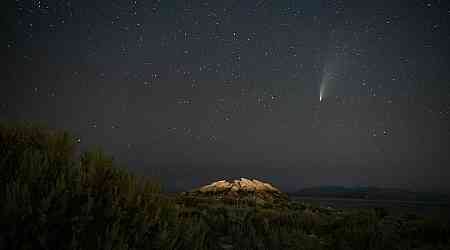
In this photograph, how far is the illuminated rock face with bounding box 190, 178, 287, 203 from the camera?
2561 cm

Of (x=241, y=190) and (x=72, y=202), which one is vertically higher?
(x=72, y=202)

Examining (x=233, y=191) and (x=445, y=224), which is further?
(x=233, y=191)

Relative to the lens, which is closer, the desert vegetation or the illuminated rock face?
the desert vegetation

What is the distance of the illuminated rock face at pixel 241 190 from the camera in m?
25.6

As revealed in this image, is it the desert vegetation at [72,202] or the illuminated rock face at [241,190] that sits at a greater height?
the desert vegetation at [72,202]

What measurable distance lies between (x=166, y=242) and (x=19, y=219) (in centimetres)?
130

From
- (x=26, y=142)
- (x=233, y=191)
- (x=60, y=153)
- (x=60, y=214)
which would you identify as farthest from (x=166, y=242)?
(x=233, y=191)

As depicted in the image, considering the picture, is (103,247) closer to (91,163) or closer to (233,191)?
(91,163)

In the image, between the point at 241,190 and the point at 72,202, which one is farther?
the point at 241,190

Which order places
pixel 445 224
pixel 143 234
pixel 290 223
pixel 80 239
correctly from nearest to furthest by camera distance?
pixel 80 239 < pixel 143 234 < pixel 445 224 < pixel 290 223

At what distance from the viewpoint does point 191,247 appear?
3.71 meters

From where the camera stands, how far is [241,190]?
87.1 ft

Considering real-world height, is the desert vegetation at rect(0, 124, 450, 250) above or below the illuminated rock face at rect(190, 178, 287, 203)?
above

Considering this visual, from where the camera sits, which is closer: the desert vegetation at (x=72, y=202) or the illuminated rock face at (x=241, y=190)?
the desert vegetation at (x=72, y=202)
